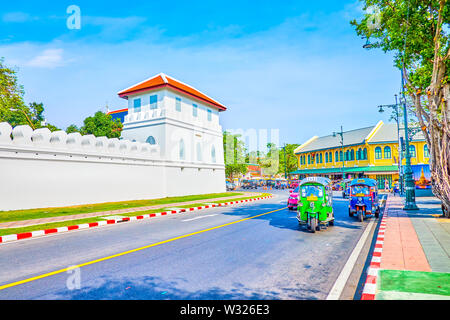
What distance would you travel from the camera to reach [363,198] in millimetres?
13070

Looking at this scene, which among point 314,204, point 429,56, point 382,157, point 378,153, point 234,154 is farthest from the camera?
point 234,154

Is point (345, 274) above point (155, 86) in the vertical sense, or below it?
below

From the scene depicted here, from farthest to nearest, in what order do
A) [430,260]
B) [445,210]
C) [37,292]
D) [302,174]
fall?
[302,174], [445,210], [430,260], [37,292]

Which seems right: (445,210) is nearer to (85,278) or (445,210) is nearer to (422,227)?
A: (422,227)

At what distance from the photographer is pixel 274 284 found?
4.98 m

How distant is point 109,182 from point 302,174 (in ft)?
146

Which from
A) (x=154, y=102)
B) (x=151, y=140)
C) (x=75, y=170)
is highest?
(x=154, y=102)

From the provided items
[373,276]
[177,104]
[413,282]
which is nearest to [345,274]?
[373,276]

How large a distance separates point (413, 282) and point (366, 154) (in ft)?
139

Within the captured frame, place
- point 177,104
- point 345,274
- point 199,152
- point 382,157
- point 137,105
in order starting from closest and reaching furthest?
point 345,274 → point 177,104 → point 137,105 → point 199,152 → point 382,157

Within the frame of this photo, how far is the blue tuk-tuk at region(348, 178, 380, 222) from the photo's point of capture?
1289 centimetres

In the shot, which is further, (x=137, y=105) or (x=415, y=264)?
(x=137, y=105)

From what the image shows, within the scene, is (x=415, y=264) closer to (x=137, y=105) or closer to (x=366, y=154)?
(x=137, y=105)
